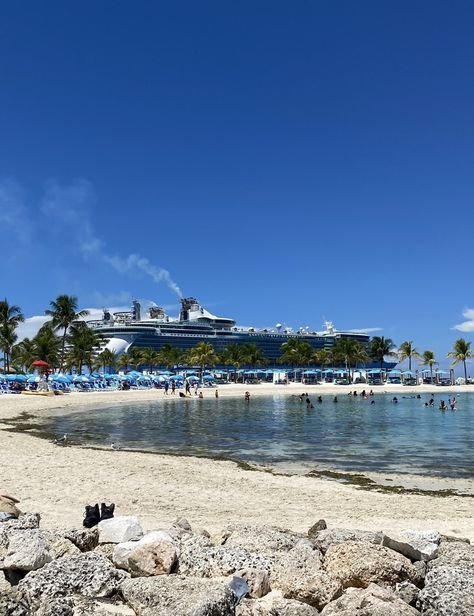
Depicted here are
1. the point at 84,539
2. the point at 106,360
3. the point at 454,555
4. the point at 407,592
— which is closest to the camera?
the point at 407,592

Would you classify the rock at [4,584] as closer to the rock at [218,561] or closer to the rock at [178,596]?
the rock at [178,596]

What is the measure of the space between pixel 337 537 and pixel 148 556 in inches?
92.5

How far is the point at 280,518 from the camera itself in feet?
33.1

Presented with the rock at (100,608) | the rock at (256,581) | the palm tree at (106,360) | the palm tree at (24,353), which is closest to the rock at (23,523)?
the rock at (100,608)

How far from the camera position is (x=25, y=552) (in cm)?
562

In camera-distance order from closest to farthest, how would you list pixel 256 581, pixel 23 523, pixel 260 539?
pixel 256 581
pixel 260 539
pixel 23 523

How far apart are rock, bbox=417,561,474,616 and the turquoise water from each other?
11593 millimetres

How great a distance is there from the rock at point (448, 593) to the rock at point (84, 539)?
380 cm

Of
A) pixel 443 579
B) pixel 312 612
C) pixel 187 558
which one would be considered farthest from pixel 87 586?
pixel 443 579

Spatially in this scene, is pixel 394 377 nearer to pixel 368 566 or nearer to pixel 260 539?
pixel 260 539

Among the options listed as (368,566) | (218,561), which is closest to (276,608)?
(368,566)

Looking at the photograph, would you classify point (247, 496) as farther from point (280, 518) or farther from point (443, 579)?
point (443, 579)

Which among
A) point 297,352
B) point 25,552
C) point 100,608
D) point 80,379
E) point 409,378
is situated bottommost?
point 409,378

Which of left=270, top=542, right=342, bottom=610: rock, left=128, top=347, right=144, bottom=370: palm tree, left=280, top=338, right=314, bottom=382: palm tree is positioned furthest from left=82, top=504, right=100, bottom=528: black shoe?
left=280, top=338, right=314, bottom=382: palm tree
